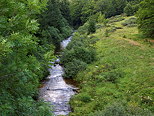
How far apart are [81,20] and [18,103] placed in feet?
275

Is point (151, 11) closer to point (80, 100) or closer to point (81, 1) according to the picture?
point (80, 100)

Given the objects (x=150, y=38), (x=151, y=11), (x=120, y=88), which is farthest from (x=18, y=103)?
(x=150, y=38)

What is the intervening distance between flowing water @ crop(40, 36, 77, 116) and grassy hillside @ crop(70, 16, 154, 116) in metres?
0.83

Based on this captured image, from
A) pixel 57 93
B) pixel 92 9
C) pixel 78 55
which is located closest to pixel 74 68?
pixel 78 55

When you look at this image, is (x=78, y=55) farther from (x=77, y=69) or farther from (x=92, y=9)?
(x=92, y=9)

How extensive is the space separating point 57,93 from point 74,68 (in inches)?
213

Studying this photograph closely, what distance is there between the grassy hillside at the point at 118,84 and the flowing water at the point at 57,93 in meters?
0.83

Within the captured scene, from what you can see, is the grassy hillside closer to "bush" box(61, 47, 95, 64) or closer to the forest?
the forest

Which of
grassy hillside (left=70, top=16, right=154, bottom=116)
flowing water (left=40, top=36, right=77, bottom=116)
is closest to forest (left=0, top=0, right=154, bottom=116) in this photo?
grassy hillside (left=70, top=16, right=154, bottom=116)

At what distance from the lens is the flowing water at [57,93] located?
1329 centimetres

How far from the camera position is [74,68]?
68.0 feet

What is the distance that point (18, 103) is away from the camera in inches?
207

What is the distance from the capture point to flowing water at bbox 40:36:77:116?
1329cm

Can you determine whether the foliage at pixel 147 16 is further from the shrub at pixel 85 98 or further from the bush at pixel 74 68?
the shrub at pixel 85 98
